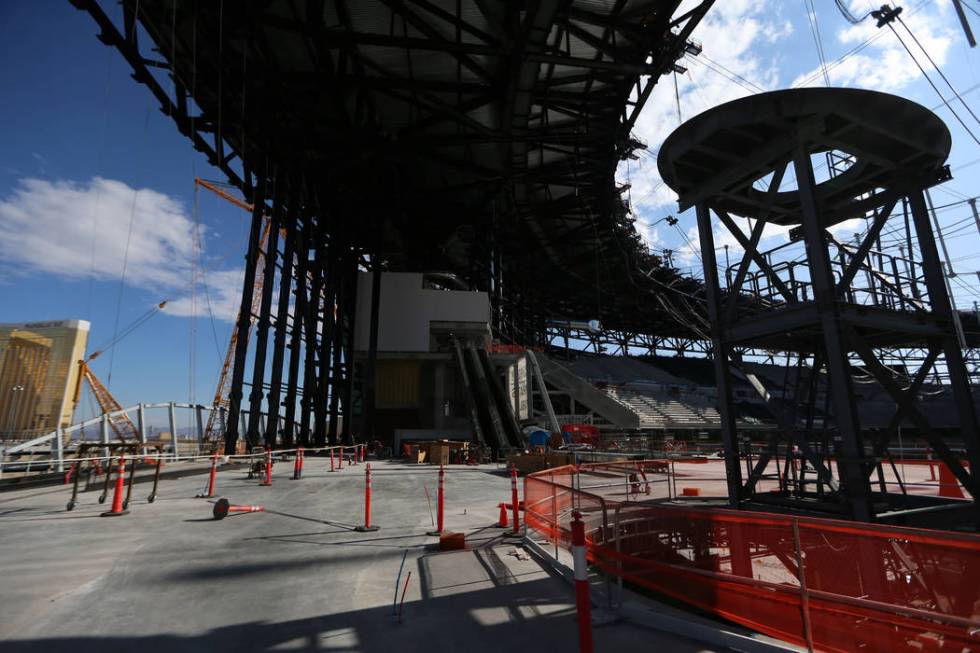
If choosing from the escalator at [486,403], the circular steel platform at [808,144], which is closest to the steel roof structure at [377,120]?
the escalator at [486,403]

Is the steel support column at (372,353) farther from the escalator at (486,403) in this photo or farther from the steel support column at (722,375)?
the steel support column at (722,375)

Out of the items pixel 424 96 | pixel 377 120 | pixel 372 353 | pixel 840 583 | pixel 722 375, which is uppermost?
pixel 377 120

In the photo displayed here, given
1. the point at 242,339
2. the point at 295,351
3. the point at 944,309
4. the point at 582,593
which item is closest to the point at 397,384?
the point at 295,351

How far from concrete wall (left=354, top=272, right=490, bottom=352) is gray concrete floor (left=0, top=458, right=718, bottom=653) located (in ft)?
87.6

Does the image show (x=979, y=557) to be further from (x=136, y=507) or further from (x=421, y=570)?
(x=136, y=507)

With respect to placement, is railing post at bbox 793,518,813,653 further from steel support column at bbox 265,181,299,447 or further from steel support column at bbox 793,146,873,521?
A: steel support column at bbox 265,181,299,447

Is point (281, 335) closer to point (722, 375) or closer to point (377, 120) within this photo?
point (377, 120)

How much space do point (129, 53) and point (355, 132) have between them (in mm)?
11922

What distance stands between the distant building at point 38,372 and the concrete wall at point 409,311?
77.4 ft

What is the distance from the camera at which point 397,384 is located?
1449 inches

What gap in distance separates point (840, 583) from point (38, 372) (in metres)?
52.9

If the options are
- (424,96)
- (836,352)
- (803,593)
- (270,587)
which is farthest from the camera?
(424,96)

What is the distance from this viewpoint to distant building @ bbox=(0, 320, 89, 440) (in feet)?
121

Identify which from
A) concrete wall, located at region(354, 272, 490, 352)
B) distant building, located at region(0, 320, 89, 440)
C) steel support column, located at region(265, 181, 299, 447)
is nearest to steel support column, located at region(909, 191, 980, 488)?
steel support column, located at region(265, 181, 299, 447)
